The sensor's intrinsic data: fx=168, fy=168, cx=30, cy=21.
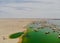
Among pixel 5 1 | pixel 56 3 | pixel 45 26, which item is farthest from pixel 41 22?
pixel 5 1

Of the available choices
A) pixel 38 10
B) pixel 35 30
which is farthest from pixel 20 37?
pixel 38 10

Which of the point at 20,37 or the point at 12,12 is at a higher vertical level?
the point at 12,12

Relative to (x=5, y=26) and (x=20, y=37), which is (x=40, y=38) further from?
(x=5, y=26)

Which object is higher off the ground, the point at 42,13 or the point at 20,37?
the point at 42,13

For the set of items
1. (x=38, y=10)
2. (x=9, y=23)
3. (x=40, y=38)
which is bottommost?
(x=40, y=38)

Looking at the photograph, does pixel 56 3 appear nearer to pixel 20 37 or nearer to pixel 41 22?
pixel 41 22

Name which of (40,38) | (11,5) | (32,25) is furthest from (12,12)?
(40,38)

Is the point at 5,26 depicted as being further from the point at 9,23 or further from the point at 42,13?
the point at 42,13
